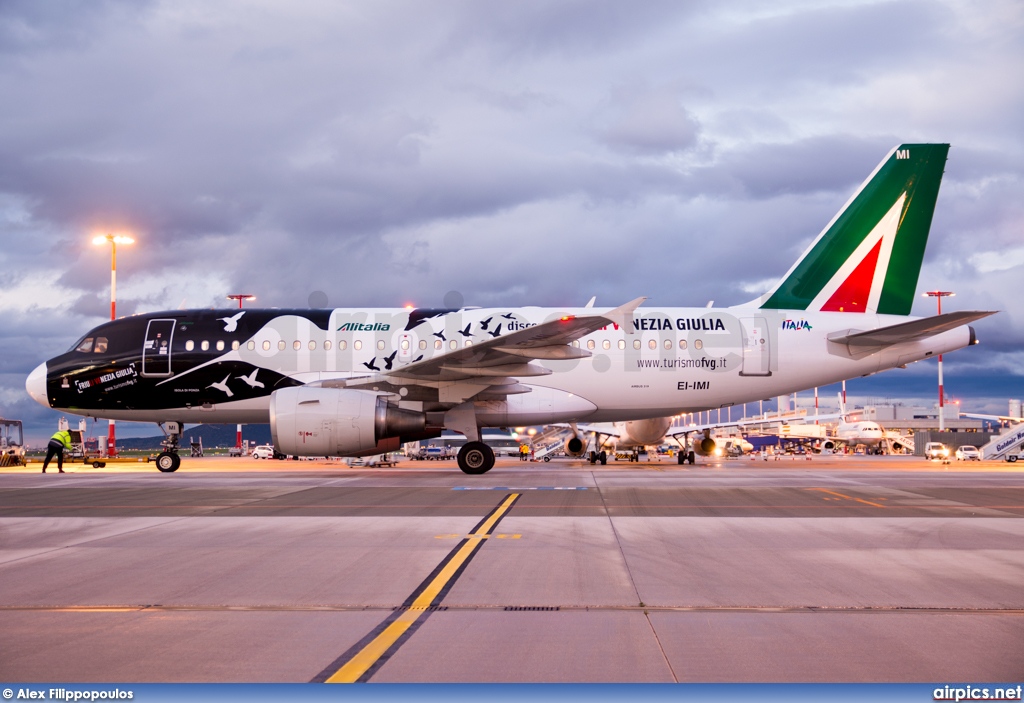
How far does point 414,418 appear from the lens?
65.3ft

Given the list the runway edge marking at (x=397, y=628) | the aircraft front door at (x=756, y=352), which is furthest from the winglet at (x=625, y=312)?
the runway edge marking at (x=397, y=628)

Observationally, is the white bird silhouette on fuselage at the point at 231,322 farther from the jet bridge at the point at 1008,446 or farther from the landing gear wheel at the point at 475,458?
the jet bridge at the point at 1008,446

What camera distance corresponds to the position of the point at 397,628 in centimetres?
526

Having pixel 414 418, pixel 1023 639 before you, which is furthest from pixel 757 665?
pixel 414 418

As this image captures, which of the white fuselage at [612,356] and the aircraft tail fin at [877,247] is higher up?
the aircraft tail fin at [877,247]

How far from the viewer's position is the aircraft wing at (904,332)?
20.2 m

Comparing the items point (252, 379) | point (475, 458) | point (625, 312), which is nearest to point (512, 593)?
point (625, 312)

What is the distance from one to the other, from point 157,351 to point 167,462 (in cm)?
315

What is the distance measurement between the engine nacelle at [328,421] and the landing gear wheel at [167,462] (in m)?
5.78

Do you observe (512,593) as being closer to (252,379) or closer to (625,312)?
(625,312)

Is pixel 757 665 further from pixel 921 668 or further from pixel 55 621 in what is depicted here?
pixel 55 621

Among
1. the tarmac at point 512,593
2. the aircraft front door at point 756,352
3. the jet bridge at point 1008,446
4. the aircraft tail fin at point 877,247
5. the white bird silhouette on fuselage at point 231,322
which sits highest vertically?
the aircraft tail fin at point 877,247

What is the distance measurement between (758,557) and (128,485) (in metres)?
14.4

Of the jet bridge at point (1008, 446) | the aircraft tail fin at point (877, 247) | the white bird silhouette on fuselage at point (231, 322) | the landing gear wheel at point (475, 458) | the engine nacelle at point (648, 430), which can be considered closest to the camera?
the landing gear wheel at point (475, 458)
